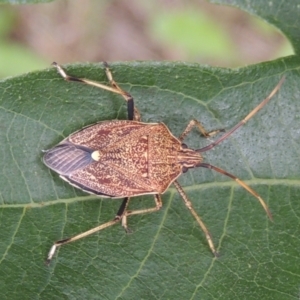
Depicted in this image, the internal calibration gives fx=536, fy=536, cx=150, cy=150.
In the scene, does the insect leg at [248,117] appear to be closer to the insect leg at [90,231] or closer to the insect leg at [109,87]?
the insect leg at [109,87]

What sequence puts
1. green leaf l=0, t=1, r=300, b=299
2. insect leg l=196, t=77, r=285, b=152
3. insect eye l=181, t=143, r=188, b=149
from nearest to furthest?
green leaf l=0, t=1, r=300, b=299 → insect leg l=196, t=77, r=285, b=152 → insect eye l=181, t=143, r=188, b=149

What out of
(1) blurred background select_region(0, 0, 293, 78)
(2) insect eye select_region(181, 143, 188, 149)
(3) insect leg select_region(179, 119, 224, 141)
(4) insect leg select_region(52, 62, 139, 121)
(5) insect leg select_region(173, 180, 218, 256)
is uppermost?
(4) insect leg select_region(52, 62, 139, 121)

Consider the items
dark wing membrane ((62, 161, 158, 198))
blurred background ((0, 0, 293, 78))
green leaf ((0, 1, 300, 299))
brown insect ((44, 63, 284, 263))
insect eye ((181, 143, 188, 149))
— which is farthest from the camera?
blurred background ((0, 0, 293, 78))

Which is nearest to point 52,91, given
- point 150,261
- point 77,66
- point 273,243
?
point 77,66

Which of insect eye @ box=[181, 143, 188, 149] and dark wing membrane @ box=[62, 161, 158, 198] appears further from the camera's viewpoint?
insect eye @ box=[181, 143, 188, 149]

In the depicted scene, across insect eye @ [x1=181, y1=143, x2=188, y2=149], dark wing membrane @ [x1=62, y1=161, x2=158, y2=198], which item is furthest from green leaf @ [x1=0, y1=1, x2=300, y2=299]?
insect eye @ [x1=181, y1=143, x2=188, y2=149]

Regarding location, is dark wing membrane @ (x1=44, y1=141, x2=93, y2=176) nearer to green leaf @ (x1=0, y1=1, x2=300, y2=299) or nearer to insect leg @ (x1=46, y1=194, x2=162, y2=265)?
green leaf @ (x1=0, y1=1, x2=300, y2=299)

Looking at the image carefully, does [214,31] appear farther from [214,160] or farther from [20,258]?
[20,258]
